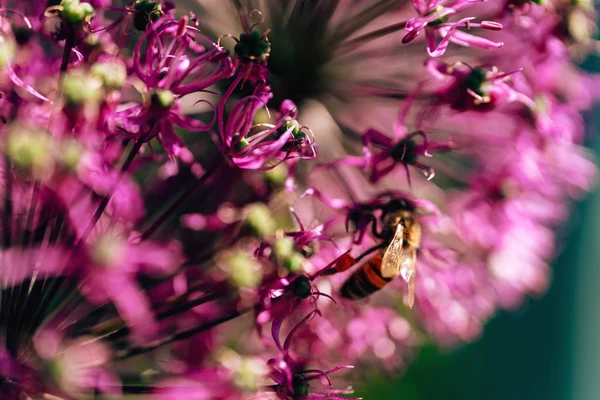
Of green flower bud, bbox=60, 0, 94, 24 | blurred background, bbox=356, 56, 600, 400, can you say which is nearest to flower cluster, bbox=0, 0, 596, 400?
green flower bud, bbox=60, 0, 94, 24

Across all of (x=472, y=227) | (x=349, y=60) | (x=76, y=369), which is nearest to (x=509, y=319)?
(x=472, y=227)

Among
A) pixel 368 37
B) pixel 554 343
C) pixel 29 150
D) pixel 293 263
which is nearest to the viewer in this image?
pixel 29 150

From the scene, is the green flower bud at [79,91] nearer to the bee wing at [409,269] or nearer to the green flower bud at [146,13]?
the green flower bud at [146,13]

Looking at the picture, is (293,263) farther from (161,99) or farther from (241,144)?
(161,99)

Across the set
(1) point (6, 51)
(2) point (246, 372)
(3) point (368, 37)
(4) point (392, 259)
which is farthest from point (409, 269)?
(1) point (6, 51)

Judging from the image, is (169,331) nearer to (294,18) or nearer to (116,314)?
(116,314)

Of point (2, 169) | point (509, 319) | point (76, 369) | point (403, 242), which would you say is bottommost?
point (509, 319)

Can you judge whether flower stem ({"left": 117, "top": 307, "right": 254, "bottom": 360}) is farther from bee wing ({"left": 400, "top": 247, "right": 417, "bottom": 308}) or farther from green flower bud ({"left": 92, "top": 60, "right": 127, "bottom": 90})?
green flower bud ({"left": 92, "top": 60, "right": 127, "bottom": 90})

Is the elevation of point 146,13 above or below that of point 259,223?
above
